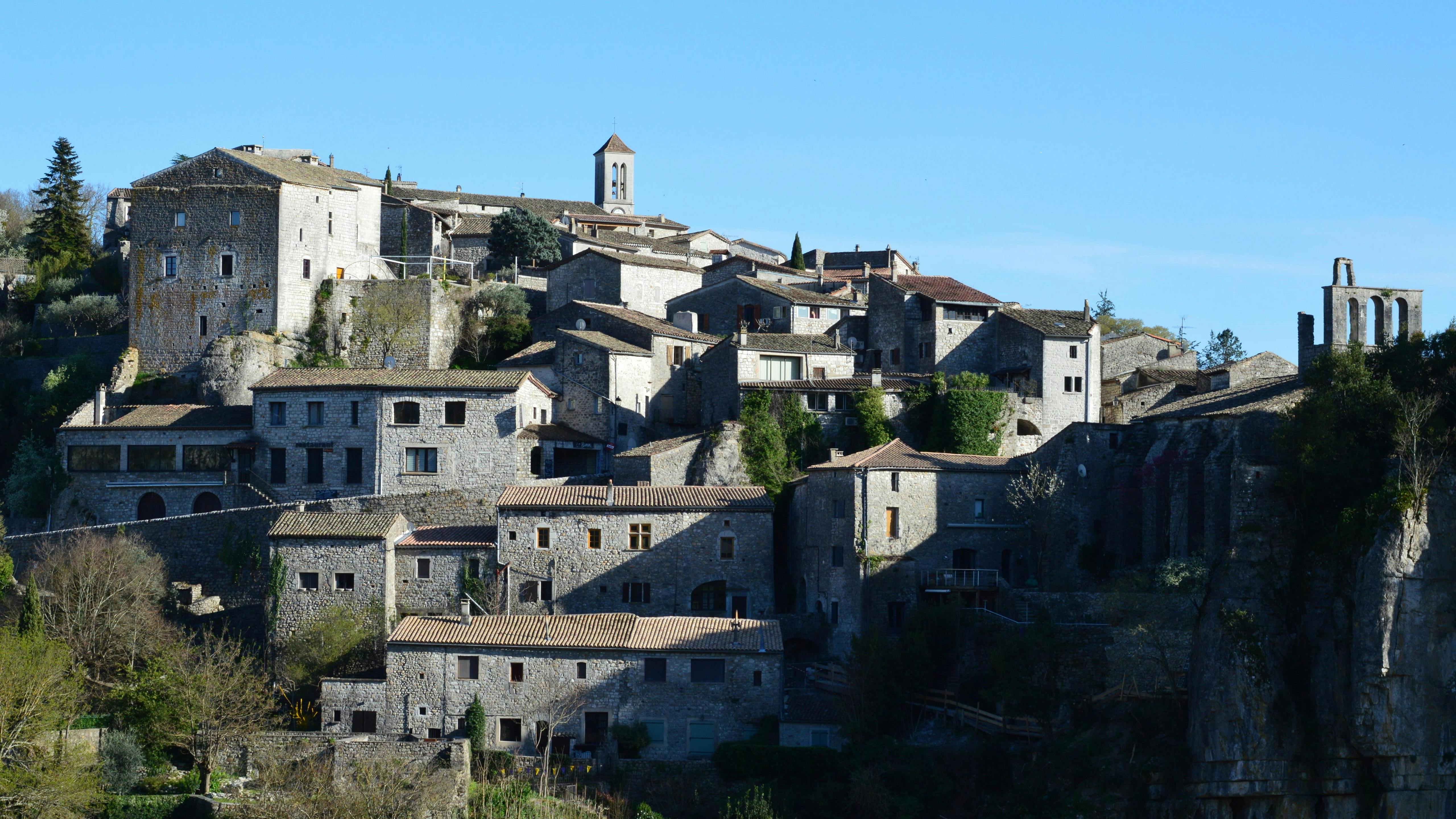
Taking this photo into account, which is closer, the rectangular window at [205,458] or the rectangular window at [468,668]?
the rectangular window at [468,668]

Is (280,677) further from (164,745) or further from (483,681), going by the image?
(483,681)

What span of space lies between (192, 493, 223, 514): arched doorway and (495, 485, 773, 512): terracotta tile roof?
12.6 metres

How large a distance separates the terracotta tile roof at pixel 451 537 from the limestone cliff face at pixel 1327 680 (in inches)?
882

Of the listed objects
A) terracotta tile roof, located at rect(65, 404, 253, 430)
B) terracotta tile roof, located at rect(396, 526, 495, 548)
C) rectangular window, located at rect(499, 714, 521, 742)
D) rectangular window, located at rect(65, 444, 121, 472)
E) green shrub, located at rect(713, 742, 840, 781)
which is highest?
terracotta tile roof, located at rect(65, 404, 253, 430)

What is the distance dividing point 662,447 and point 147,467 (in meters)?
19.2

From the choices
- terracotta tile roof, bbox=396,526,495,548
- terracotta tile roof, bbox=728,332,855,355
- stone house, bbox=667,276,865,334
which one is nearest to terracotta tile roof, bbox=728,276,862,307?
stone house, bbox=667,276,865,334

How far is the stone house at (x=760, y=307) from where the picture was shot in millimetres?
67375

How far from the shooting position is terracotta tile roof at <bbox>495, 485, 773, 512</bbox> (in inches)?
2047

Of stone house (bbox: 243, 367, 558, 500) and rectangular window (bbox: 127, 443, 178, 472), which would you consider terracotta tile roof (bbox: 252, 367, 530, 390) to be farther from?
rectangular window (bbox: 127, 443, 178, 472)

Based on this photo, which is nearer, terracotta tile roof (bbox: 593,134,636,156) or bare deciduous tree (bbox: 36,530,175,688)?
bare deciduous tree (bbox: 36,530,175,688)

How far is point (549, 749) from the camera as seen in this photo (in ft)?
154

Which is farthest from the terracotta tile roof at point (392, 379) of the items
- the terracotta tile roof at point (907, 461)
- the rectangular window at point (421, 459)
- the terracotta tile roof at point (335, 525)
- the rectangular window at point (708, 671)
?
the rectangular window at point (708, 671)

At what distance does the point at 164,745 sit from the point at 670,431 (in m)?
22.8

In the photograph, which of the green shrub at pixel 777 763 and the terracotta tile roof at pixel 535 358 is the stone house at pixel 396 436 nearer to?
the terracotta tile roof at pixel 535 358
